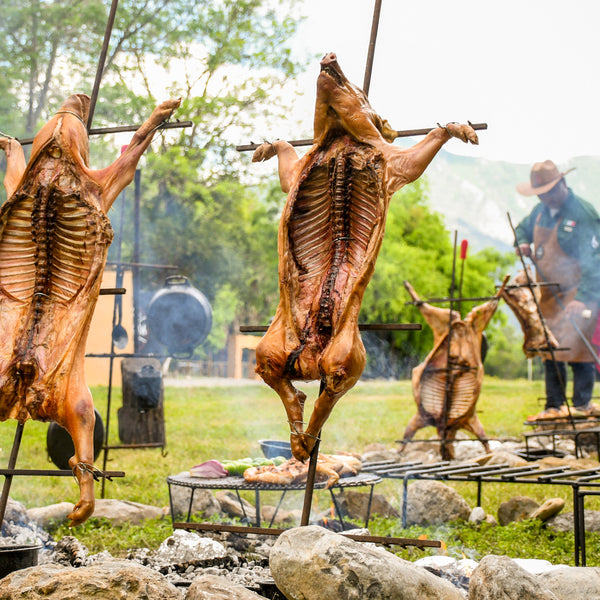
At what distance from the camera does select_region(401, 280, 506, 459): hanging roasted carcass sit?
1083 centimetres

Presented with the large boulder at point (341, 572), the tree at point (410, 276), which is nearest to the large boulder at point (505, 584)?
the large boulder at point (341, 572)

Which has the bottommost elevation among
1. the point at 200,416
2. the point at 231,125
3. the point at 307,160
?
the point at 200,416

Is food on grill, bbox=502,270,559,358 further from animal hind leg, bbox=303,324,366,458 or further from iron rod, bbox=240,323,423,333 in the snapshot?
animal hind leg, bbox=303,324,366,458

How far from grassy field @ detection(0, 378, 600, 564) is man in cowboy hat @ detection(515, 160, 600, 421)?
8.37 ft

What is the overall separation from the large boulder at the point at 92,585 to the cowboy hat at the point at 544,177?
35.5 feet

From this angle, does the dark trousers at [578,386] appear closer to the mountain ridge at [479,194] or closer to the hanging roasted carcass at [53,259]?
the hanging roasted carcass at [53,259]

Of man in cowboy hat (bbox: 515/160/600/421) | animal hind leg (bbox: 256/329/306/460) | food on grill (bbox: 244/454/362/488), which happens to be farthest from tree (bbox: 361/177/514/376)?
animal hind leg (bbox: 256/329/306/460)

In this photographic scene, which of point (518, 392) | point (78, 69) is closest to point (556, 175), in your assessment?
point (518, 392)

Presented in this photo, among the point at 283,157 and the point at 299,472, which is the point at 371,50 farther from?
the point at 299,472

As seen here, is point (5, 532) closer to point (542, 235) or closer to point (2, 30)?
point (542, 235)

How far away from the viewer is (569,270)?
1334 cm

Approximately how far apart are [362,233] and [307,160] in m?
0.71

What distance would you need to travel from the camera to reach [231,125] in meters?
26.4

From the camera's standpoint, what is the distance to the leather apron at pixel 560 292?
1328 centimetres
